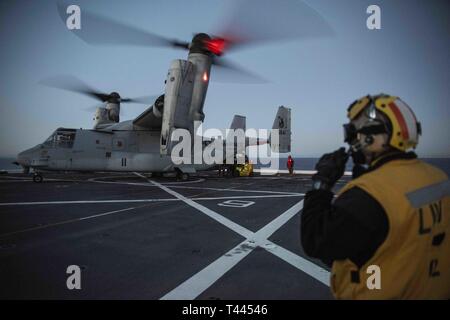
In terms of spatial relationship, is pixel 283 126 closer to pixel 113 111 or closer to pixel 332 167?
pixel 113 111

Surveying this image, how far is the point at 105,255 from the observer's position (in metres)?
4.67

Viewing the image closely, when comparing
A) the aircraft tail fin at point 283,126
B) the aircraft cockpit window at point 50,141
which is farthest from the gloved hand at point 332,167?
the aircraft tail fin at point 283,126

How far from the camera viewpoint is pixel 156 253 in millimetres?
4812

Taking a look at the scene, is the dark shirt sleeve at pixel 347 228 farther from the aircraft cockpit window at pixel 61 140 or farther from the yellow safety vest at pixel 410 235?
the aircraft cockpit window at pixel 61 140

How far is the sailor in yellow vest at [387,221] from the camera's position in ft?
5.63

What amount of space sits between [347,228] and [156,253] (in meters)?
3.76

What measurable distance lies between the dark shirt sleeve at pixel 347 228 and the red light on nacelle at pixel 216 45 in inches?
564

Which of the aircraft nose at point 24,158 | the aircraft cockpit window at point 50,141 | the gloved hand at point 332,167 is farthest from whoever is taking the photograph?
the aircraft cockpit window at point 50,141

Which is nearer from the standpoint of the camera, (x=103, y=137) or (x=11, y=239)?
(x=11, y=239)

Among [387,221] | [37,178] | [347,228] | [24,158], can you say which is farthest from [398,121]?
[24,158]

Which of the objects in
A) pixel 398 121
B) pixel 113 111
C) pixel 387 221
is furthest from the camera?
pixel 113 111
